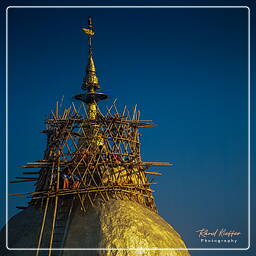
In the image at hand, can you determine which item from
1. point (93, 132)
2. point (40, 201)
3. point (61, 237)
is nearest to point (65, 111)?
point (93, 132)

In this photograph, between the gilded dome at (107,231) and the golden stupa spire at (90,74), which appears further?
the golden stupa spire at (90,74)

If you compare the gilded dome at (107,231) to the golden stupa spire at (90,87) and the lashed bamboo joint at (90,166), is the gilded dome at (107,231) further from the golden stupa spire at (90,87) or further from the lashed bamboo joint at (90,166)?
the golden stupa spire at (90,87)

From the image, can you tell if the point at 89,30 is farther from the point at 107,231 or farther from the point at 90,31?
the point at 107,231

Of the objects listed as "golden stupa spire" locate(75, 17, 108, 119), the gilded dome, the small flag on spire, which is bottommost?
the gilded dome

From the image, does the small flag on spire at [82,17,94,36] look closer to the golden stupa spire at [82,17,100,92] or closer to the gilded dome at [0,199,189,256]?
the golden stupa spire at [82,17,100,92]

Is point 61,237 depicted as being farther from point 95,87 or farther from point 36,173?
point 95,87

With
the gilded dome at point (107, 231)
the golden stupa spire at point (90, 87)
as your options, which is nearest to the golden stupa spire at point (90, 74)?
the golden stupa spire at point (90, 87)

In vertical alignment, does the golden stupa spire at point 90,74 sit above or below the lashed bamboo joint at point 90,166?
above

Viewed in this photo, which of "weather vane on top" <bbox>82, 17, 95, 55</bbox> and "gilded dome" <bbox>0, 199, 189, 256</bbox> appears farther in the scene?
"weather vane on top" <bbox>82, 17, 95, 55</bbox>

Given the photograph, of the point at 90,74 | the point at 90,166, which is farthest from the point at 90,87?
the point at 90,166

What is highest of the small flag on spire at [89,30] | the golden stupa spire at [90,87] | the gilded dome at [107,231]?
the small flag on spire at [89,30]

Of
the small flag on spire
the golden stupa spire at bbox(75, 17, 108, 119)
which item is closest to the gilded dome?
the golden stupa spire at bbox(75, 17, 108, 119)

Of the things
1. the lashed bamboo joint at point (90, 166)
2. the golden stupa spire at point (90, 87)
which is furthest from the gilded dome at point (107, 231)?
the golden stupa spire at point (90, 87)

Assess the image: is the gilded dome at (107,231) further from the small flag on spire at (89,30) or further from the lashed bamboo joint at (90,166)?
the small flag on spire at (89,30)
